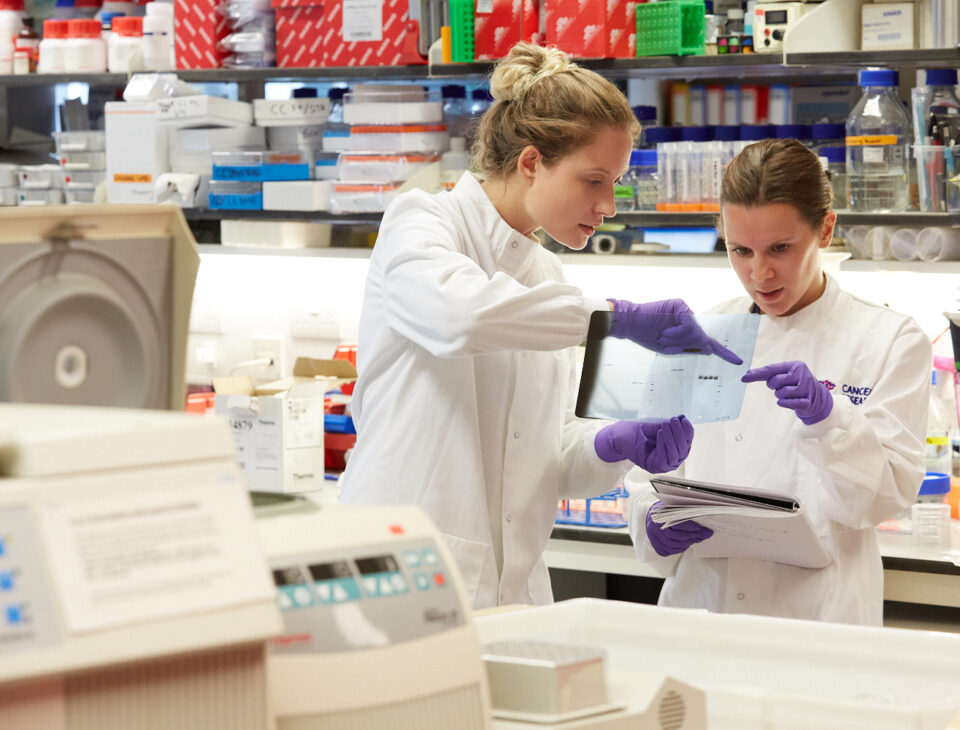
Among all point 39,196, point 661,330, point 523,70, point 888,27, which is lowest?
point 661,330

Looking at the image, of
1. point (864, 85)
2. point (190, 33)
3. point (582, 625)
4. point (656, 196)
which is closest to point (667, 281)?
point (656, 196)

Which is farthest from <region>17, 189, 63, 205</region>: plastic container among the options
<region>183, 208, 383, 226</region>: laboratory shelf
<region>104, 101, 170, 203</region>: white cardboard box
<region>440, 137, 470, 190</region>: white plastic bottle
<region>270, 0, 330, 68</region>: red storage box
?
<region>440, 137, 470, 190</region>: white plastic bottle

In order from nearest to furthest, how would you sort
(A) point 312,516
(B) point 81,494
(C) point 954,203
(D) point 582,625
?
(B) point 81,494, (A) point 312,516, (D) point 582,625, (C) point 954,203

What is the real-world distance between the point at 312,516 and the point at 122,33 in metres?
3.50

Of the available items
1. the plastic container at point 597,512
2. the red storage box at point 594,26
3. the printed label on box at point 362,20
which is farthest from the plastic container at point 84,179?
the plastic container at point 597,512

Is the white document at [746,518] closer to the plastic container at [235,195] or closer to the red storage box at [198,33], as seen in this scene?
the plastic container at [235,195]

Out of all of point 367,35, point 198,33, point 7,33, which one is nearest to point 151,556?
point 367,35

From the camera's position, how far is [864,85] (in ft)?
10.8

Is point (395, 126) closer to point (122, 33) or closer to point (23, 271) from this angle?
point (122, 33)

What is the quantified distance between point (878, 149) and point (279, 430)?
180cm

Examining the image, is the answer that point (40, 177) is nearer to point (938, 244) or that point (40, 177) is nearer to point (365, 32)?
point (365, 32)

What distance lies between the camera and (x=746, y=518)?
2.07 metres

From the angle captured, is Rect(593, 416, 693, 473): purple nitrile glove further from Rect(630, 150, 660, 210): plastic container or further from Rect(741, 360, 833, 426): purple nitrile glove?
Rect(630, 150, 660, 210): plastic container

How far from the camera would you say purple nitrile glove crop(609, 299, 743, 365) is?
2.02 meters
